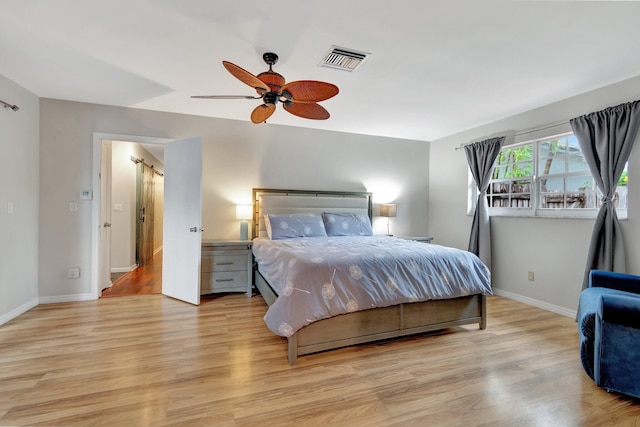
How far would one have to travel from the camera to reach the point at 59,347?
2445 mm

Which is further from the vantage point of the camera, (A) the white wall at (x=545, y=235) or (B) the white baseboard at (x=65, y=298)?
(B) the white baseboard at (x=65, y=298)

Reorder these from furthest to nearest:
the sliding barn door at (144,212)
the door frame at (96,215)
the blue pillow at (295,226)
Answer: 1. the sliding barn door at (144,212)
2. the blue pillow at (295,226)
3. the door frame at (96,215)

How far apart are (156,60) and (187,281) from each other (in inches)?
97.6

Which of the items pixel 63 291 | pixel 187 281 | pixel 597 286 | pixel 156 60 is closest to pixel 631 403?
pixel 597 286

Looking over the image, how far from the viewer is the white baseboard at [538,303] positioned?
3.33 meters

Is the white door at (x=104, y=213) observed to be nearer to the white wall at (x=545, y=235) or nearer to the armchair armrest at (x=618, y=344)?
the armchair armrest at (x=618, y=344)

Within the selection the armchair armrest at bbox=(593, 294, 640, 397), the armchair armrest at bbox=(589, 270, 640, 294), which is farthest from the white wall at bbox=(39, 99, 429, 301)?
the armchair armrest at bbox=(593, 294, 640, 397)

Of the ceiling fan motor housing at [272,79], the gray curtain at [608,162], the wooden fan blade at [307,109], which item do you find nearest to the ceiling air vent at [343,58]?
the wooden fan blade at [307,109]

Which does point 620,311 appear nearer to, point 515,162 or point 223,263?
point 515,162

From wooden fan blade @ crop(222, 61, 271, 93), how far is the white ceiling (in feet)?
1.28

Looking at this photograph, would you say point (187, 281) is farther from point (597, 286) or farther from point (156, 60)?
point (597, 286)

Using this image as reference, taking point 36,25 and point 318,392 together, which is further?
point 36,25

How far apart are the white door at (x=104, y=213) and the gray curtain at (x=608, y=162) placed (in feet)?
18.8

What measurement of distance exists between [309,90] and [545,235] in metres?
3.38
